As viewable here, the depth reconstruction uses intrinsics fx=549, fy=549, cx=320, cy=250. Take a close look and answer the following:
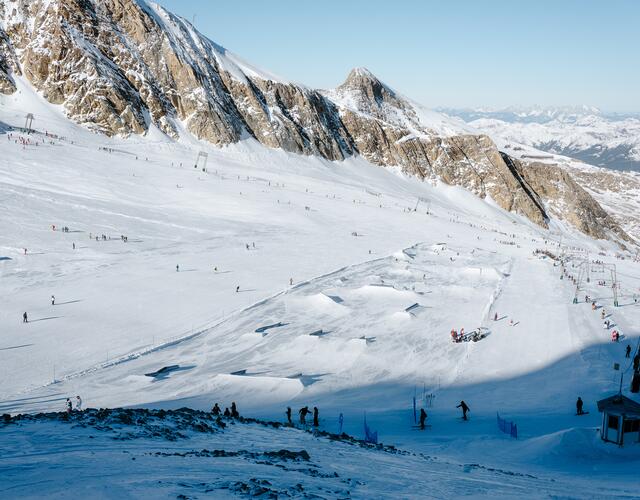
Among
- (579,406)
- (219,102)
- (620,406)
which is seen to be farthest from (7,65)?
(620,406)

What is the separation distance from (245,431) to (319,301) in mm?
19934

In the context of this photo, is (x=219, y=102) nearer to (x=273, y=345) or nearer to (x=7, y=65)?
(x=7, y=65)

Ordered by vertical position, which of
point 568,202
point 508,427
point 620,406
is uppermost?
point 568,202

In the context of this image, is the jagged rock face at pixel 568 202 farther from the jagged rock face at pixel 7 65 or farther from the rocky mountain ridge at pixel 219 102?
the jagged rock face at pixel 7 65

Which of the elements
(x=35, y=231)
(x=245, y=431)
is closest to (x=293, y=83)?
(x=35, y=231)

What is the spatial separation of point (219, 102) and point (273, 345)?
86.1m

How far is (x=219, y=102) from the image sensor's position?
347 feet

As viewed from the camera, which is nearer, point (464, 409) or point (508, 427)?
point (508, 427)

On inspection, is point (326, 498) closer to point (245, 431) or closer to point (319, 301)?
point (245, 431)

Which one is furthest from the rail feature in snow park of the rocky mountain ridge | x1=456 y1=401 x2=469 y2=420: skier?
the rocky mountain ridge

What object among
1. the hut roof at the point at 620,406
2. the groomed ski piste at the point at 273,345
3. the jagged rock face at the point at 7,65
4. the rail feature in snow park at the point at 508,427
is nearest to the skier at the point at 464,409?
the groomed ski piste at the point at 273,345

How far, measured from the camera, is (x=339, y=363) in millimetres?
26016

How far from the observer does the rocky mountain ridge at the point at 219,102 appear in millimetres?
91250

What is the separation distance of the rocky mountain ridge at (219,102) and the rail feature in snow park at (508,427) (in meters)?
84.6
